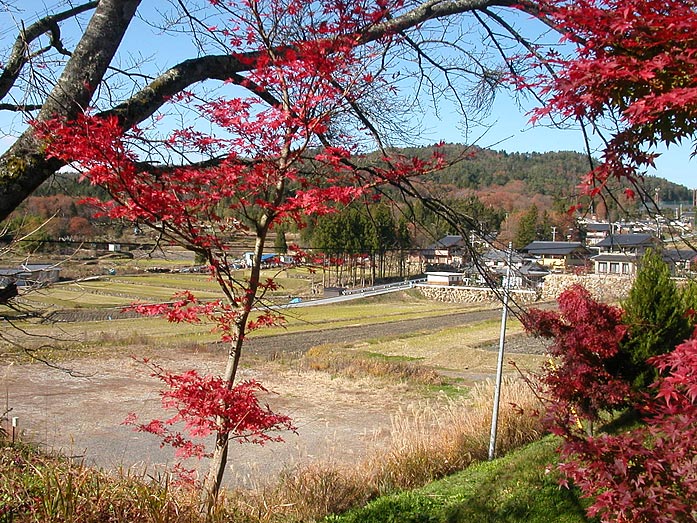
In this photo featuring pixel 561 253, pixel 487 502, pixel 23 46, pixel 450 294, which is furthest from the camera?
pixel 450 294

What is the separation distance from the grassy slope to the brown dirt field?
1.50 metres

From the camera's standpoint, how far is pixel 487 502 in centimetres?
562

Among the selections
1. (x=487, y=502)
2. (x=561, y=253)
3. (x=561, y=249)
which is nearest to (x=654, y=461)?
(x=561, y=249)

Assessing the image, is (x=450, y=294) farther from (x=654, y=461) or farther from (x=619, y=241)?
(x=654, y=461)

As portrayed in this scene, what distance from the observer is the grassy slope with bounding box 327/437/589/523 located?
207 inches

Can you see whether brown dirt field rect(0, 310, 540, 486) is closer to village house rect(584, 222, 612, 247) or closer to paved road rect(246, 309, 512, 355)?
paved road rect(246, 309, 512, 355)

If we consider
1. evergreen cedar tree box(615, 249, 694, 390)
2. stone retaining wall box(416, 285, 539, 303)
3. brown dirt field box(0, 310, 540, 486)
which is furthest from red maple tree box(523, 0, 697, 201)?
stone retaining wall box(416, 285, 539, 303)

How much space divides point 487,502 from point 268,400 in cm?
1259

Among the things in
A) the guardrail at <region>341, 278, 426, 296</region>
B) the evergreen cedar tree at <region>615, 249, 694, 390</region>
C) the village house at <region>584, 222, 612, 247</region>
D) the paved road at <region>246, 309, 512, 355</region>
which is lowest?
the paved road at <region>246, 309, 512, 355</region>

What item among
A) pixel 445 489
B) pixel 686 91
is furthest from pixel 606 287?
pixel 686 91

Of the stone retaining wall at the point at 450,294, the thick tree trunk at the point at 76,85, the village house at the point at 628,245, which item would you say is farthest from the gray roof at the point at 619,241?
the stone retaining wall at the point at 450,294

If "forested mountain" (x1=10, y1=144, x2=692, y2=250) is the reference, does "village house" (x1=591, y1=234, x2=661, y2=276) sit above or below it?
below

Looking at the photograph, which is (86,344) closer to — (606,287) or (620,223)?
(606,287)

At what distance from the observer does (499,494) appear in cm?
580
